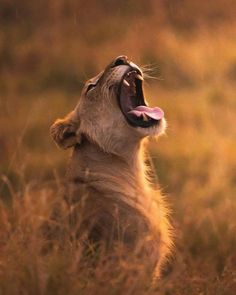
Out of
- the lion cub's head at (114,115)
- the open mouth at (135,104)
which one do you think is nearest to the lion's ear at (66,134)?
the lion cub's head at (114,115)

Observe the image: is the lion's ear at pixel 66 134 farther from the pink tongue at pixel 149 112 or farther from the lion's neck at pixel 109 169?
the pink tongue at pixel 149 112

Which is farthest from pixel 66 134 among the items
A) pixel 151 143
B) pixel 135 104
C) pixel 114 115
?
pixel 151 143

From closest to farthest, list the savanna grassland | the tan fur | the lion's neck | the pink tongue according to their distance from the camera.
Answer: the savanna grassland
the tan fur
the lion's neck
the pink tongue

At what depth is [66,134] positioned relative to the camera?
5.74 meters

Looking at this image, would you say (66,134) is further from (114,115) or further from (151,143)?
(151,143)

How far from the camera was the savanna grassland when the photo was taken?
4629 millimetres

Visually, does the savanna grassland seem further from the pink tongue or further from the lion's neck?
the pink tongue

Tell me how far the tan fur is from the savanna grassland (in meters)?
0.19

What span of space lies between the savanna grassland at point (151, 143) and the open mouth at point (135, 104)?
44 cm

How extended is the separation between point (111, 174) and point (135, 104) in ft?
1.51

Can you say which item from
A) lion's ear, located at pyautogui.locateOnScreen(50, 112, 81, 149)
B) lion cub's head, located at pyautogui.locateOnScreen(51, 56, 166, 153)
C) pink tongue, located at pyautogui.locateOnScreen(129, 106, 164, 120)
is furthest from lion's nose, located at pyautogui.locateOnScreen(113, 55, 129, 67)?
lion's ear, located at pyautogui.locateOnScreen(50, 112, 81, 149)

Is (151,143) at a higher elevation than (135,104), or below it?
below

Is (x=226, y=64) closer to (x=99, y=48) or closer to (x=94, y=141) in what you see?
(x=99, y=48)

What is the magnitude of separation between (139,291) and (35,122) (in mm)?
8109
